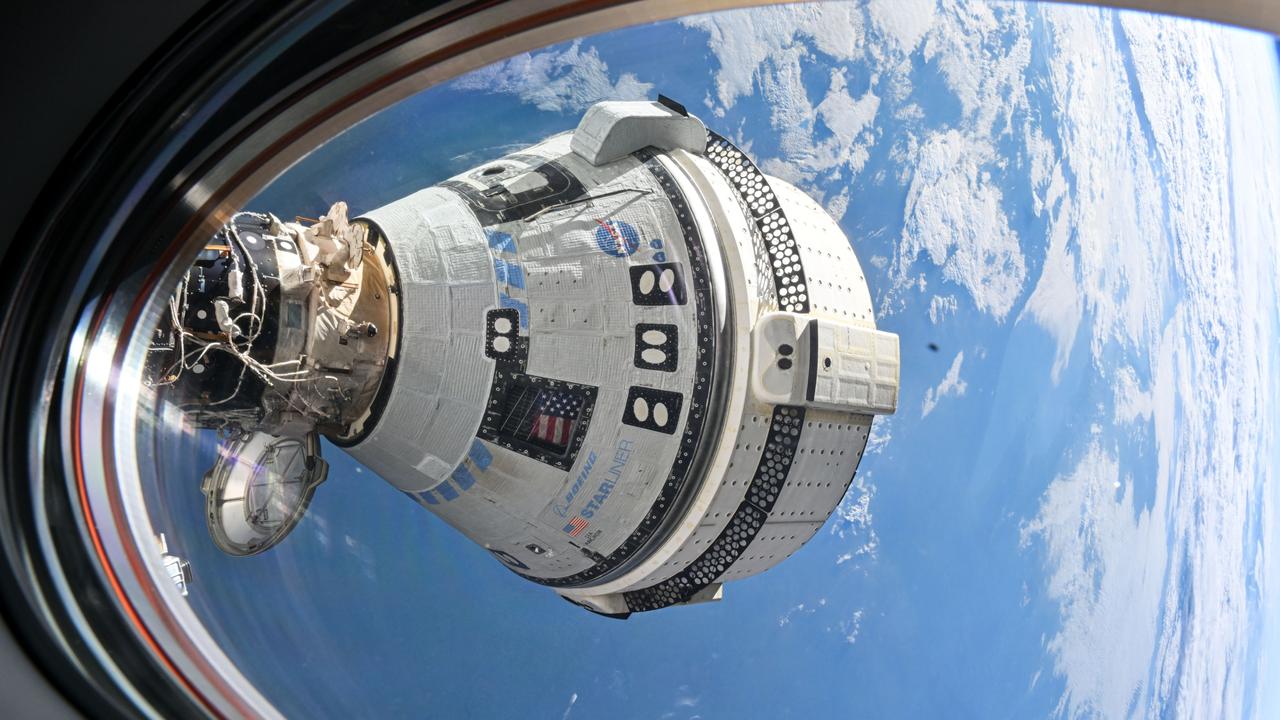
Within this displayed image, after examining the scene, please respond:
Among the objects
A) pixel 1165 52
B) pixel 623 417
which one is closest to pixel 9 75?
pixel 623 417

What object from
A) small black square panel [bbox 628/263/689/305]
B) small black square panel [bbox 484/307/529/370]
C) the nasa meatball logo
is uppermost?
the nasa meatball logo

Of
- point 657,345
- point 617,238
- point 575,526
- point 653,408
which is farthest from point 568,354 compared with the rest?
point 575,526

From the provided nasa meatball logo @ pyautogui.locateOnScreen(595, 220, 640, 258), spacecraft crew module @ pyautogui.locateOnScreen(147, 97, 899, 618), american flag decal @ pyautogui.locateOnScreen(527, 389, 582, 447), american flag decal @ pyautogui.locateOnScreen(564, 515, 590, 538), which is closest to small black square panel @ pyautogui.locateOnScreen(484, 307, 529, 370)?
spacecraft crew module @ pyautogui.locateOnScreen(147, 97, 899, 618)

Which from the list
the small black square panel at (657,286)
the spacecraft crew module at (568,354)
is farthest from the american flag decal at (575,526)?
the small black square panel at (657,286)

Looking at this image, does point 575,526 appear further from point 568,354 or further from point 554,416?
point 568,354

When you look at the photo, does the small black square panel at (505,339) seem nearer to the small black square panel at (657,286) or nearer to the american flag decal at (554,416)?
the american flag decal at (554,416)

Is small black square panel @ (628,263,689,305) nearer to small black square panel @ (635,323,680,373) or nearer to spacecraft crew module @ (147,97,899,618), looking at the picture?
spacecraft crew module @ (147,97,899,618)

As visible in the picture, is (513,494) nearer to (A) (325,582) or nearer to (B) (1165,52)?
(A) (325,582)
